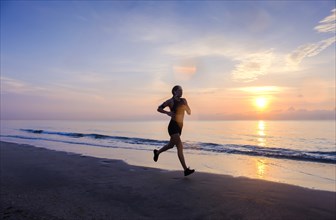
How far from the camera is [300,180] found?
818 cm

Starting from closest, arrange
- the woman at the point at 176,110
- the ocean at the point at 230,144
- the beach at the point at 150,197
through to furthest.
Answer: the beach at the point at 150,197 < the woman at the point at 176,110 < the ocean at the point at 230,144

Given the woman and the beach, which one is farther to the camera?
the woman

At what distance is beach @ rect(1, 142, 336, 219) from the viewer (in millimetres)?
4262

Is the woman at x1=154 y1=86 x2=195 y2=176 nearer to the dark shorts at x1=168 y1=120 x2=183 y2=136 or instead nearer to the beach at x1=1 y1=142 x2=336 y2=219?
the dark shorts at x1=168 y1=120 x2=183 y2=136

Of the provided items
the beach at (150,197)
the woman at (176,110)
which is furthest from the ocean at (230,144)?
the woman at (176,110)

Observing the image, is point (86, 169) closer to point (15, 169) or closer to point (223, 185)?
point (15, 169)

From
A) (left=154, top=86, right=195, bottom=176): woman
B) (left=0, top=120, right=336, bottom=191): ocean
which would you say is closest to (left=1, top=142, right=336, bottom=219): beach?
(left=154, top=86, right=195, bottom=176): woman

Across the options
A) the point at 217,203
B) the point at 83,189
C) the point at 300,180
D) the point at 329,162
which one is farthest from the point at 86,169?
the point at 329,162

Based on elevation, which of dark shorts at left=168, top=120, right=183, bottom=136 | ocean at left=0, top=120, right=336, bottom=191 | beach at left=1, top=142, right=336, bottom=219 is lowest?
beach at left=1, top=142, right=336, bottom=219

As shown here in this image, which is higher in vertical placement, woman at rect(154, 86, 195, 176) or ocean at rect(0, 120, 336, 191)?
woman at rect(154, 86, 195, 176)

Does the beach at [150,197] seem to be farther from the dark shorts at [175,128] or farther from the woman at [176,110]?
the dark shorts at [175,128]

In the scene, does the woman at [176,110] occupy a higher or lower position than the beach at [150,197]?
higher

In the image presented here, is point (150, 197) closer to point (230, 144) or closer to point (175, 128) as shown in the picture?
point (175, 128)

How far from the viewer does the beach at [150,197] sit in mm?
4262
